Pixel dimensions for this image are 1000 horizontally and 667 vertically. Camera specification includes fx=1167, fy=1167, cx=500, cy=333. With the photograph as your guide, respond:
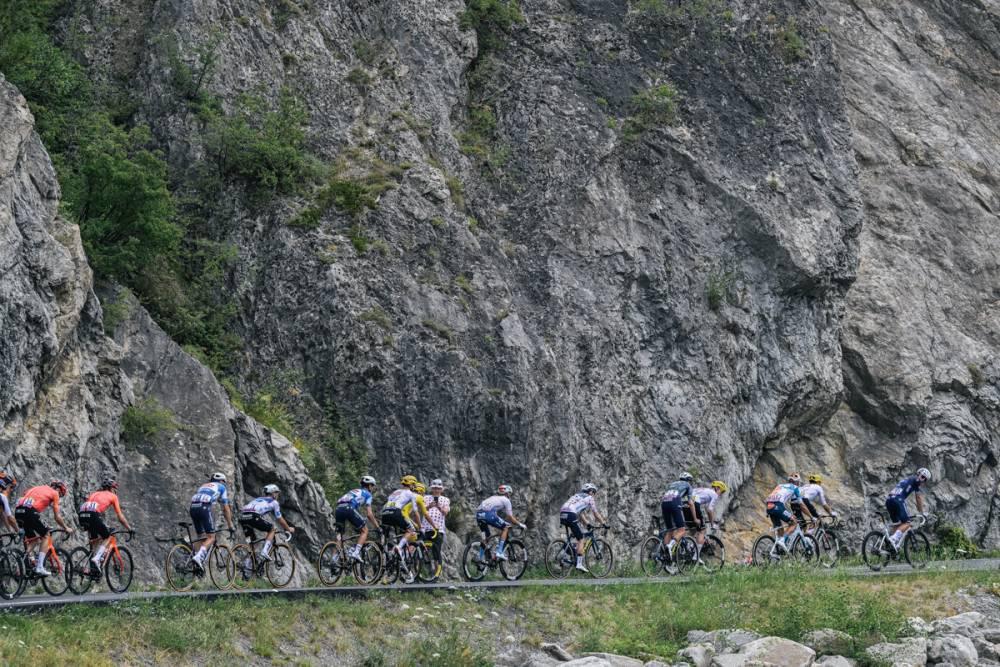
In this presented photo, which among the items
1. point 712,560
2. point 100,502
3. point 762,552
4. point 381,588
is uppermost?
point 100,502

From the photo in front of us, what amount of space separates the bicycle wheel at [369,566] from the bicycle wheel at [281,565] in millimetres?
1188

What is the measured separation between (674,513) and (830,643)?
5.29 m

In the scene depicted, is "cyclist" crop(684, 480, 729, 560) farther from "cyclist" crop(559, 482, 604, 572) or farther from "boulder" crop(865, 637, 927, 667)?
"boulder" crop(865, 637, 927, 667)

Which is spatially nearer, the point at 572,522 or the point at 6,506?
the point at 6,506

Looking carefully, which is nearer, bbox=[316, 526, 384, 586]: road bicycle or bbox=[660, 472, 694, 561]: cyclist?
bbox=[316, 526, 384, 586]: road bicycle

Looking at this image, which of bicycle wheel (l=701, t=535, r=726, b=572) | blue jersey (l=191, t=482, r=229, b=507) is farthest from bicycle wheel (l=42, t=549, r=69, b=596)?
bicycle wheel (l=701, t=535, r=726, b=572)

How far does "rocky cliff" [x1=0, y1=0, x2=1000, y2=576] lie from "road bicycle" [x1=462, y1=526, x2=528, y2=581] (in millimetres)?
3794

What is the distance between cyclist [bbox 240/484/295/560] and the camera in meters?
20.2

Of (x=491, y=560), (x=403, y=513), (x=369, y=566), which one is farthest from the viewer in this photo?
(x=491, y=560)

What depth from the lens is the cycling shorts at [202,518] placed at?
63.7 feet

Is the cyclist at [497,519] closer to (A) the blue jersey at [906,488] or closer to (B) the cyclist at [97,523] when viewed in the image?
(B) the cyclist at [97,523]

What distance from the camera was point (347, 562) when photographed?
21.4 metres

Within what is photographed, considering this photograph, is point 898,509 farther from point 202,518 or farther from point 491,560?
point 202,518

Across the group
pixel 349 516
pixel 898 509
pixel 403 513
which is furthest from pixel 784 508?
pixel 349 516
